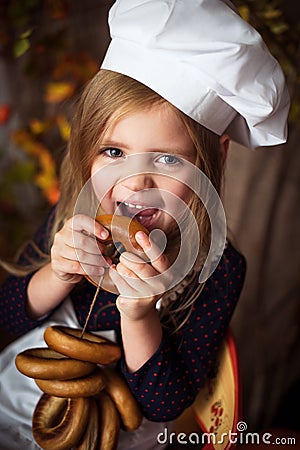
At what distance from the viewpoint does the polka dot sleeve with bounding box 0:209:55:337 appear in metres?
0.99

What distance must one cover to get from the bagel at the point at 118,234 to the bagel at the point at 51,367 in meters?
0.11

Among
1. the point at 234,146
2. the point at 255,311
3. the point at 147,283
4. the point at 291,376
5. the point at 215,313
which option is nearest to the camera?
the point at 147,283

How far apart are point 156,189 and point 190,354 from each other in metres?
0.30

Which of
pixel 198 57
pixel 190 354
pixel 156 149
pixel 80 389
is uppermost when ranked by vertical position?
pixel 198 57

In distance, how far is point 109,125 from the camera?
83cm

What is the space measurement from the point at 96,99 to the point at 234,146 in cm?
70

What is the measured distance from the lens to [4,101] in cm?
159

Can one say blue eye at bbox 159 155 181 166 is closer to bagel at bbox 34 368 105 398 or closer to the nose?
the nose

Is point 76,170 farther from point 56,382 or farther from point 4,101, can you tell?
point 4,101

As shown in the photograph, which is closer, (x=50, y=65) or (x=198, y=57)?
(x=198, y=57)

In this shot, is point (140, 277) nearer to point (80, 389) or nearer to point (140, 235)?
point (140, 235)

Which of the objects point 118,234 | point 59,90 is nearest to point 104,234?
point 118,234

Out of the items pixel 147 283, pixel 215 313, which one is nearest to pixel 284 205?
pixel 215 313

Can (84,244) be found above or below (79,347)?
above
